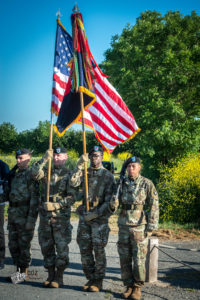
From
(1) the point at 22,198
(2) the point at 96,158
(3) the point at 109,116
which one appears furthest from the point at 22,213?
(3) the point at 109,116

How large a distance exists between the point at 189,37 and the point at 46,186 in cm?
1628

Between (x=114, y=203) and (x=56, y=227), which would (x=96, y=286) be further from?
(x=114, y=203)

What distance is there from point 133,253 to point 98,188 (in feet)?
3.97

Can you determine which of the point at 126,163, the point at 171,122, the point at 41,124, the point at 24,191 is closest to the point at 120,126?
the point at 126,163

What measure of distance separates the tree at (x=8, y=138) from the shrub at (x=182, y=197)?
149 ft

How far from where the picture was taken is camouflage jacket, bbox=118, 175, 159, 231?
4641mm

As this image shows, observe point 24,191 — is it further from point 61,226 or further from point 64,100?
point 64,100

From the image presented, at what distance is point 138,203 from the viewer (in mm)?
4727

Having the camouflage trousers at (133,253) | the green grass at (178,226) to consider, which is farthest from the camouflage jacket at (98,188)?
the green grass at (178,226)

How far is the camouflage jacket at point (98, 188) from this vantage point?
4.86 metres

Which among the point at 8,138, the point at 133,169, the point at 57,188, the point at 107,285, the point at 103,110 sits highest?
the point at 8,138

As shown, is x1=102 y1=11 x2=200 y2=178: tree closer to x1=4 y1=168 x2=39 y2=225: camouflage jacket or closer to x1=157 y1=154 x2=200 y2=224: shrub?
x1=157 y1=154 x2=200 y2=224: shrub

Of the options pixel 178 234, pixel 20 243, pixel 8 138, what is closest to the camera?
pixel 20 243

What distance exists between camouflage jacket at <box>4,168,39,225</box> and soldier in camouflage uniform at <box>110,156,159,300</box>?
59.1 inches
